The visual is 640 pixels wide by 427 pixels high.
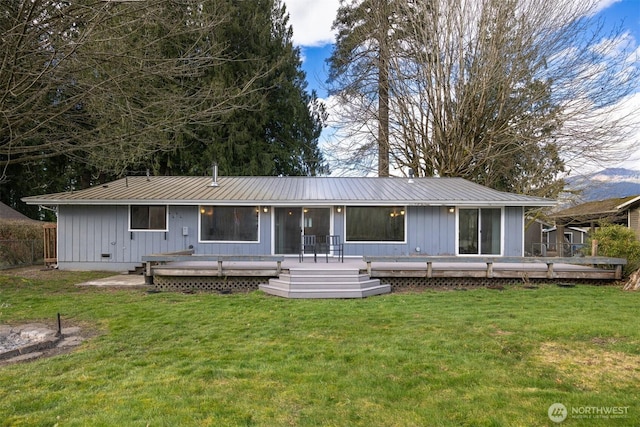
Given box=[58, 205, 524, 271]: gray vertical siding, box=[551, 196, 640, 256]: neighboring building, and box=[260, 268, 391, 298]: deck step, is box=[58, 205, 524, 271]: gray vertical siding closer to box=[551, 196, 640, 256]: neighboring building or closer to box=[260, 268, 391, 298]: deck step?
box=[260, 268, 391, 298]: deck step

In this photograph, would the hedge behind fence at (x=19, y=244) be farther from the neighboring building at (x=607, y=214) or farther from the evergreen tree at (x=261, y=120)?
the neighboring building at (x=607, y=214)

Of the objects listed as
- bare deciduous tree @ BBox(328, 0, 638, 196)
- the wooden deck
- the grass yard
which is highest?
bare deciduous tree @ BBox(328, 0, 638, 196)

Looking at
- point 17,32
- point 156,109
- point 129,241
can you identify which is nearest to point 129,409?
point 17,32

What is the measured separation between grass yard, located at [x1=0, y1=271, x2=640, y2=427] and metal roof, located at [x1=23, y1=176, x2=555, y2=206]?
182 inches

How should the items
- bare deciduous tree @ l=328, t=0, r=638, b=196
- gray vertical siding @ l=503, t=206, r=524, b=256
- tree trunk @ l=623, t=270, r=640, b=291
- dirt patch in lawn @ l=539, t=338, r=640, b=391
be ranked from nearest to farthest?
1. dirt patch in lawn @ l=539, t=338, r=640, b=391
2. tree trunk @ l=623, t=270, r=640, b=291
3. gray vertical siding @ l=503, t=206, r=524, b=256
4. bare deciduous tree @ l=328, t=0, r=638, b=196

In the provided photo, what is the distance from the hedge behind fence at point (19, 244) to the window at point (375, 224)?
11.6 meters

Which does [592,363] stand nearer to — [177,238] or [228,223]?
[228,223]

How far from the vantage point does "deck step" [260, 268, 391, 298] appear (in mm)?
7715

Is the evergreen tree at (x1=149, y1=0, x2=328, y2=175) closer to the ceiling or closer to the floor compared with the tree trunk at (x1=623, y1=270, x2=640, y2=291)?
closer to the ceiling

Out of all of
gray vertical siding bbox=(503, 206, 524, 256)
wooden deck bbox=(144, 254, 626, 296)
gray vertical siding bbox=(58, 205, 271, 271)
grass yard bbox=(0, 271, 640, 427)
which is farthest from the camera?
gray vertical siding bbox=(58, 205, 271, 271)

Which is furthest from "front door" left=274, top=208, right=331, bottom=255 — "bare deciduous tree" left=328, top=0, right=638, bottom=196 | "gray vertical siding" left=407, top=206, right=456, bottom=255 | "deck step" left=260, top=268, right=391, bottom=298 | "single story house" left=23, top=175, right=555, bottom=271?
"bare deciduous tree" left=328, top=0, right=638, bottom=196

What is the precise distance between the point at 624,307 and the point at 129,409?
7.82 m

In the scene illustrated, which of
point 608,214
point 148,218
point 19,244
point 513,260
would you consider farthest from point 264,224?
point 608,214

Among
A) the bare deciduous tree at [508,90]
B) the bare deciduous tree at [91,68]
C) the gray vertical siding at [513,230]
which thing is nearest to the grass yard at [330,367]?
the bare deciduous tree at [91,68]
